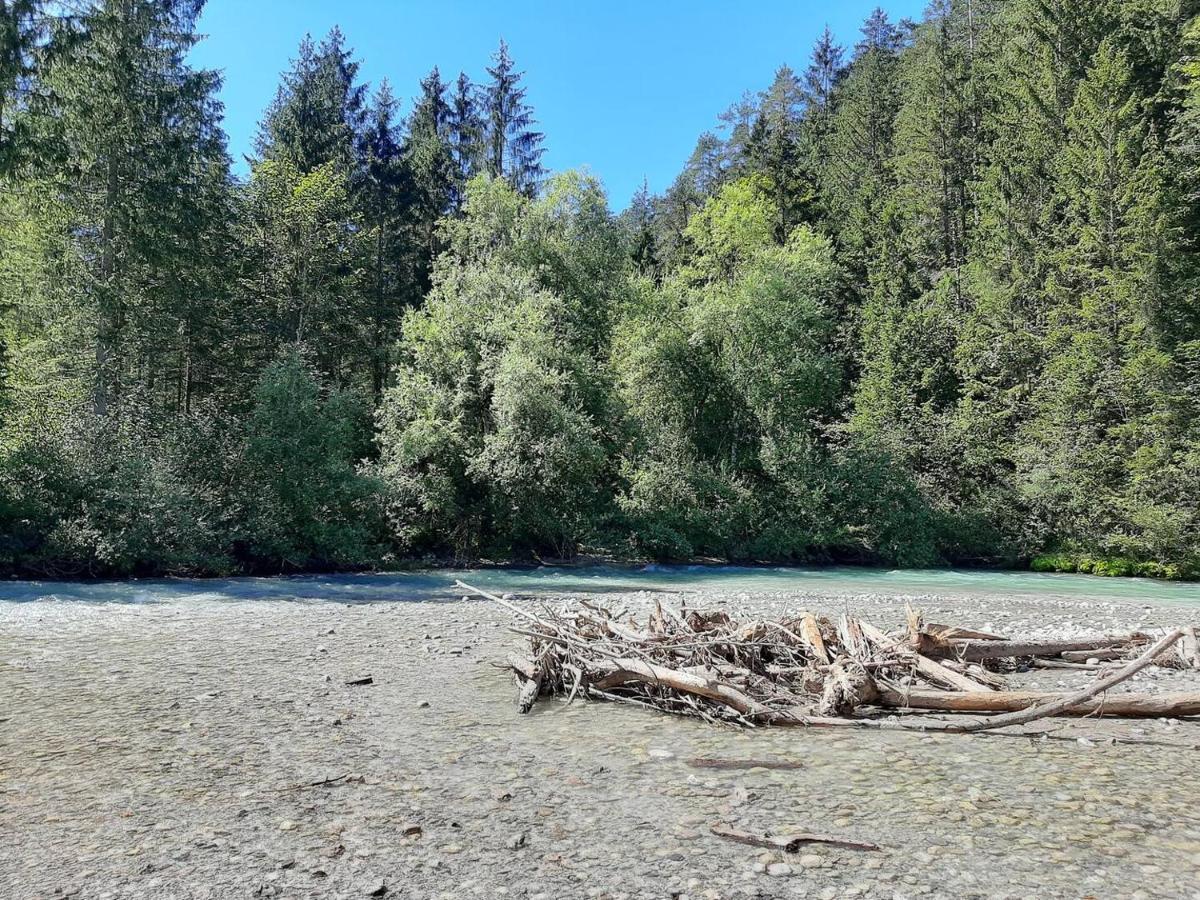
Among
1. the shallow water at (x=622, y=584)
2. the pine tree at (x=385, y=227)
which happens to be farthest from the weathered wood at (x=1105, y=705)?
the pine tree at (x=385, y=227)

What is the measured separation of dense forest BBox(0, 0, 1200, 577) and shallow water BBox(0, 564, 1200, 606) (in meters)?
1.86

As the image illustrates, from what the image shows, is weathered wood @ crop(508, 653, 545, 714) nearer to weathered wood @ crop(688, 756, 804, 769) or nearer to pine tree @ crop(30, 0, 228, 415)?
weathered wood @ crop(688, 756, 804, 769)

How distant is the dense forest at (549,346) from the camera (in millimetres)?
21609

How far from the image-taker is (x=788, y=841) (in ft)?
13.5

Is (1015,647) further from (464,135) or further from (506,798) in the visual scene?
(464,135)

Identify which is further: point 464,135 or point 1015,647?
point 464,135

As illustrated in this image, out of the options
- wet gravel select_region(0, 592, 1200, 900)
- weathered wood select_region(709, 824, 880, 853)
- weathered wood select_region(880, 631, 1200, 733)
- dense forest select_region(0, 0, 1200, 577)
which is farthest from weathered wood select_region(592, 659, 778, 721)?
dense forest select_region(0, 0, 1200, 577)

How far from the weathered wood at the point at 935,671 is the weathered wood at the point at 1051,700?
0.50 ft

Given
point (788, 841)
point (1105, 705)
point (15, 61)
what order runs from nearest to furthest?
point (788, 841), point (1105, 705), point (15, 61)

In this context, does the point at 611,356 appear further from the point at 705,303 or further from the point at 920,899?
the point at 920,899

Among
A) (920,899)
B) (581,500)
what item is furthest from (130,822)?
(581,500)

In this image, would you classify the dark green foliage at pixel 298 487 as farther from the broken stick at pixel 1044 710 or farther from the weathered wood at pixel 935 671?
the broken stick at pixel 1044 710

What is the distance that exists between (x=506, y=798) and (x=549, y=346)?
21.5 metres

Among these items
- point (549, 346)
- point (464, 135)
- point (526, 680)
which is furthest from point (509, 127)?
point (526, 680)
